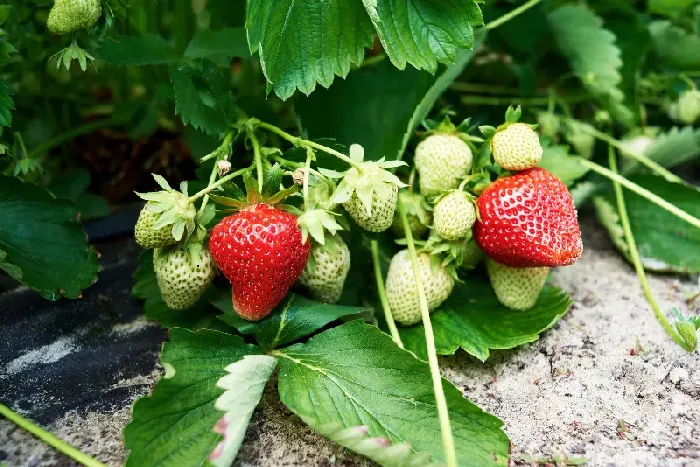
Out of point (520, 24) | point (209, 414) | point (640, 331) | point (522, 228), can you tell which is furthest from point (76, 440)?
point (520, 24)

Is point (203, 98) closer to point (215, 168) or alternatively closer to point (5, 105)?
point (215, 168)

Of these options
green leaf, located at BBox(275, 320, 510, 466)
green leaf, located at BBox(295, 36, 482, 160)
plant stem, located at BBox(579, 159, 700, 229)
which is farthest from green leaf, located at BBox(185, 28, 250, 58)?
plant stem, located at BBox(579, 159, 700, 229)

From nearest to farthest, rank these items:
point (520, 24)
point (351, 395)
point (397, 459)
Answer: point (397, 459) < point (351, 395) < point (520, 24)

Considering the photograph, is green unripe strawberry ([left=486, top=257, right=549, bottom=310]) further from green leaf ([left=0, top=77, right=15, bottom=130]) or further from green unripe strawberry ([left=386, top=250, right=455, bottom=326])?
green leaf ([left=0, top=77, right=15, bottom=130])

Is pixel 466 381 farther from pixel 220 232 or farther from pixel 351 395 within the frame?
pixel 220 232

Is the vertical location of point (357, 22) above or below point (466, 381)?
above

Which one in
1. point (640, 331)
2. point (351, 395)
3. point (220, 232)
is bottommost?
point (640, 331)

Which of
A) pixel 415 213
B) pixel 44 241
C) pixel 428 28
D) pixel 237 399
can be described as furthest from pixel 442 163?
pixel 44 241
